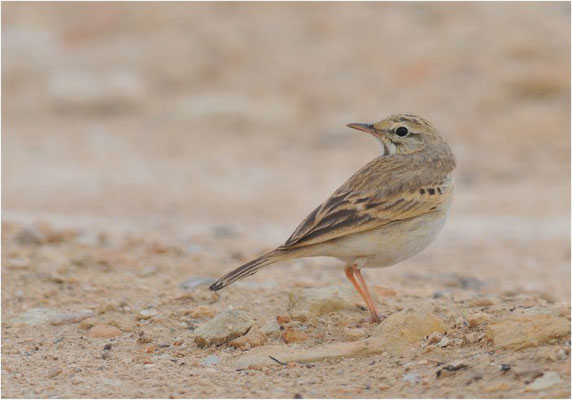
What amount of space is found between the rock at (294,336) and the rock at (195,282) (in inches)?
56.9

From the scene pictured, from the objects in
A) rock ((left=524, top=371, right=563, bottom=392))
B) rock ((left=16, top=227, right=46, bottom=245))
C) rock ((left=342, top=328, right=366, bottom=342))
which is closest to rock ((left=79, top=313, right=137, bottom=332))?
rock ((left=342, top=328, right=366, bottom=342))

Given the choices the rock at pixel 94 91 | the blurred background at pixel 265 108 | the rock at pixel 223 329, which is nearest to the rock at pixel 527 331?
the rock at pixel 223 329

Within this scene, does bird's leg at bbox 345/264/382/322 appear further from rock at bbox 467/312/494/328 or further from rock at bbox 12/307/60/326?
rock at bbox 12/307/60/326

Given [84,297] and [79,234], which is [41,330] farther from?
[79,234]

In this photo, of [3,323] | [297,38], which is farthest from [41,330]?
[297,38]

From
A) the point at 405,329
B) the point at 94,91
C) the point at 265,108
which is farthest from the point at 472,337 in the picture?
the point at 94,91

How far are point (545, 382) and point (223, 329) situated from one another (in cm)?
193

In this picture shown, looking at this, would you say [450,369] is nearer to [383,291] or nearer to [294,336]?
[294,336]

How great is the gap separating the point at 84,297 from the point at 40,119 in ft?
35.0

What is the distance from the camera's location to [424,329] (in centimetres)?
548

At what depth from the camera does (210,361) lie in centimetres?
546

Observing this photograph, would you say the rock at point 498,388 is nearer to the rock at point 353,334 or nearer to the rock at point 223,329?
the rock at point 353,334

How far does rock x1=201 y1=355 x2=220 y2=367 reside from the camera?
5.42 m

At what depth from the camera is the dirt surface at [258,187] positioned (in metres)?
5.24
